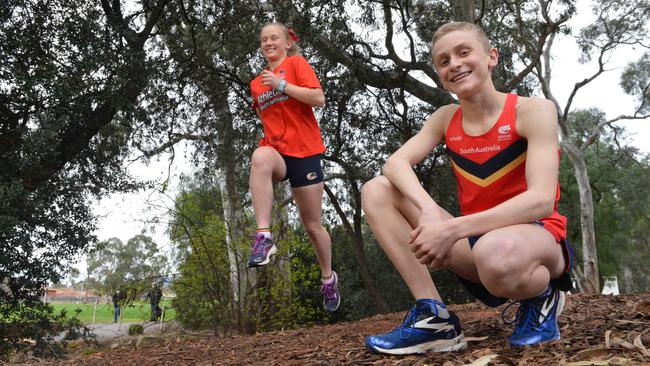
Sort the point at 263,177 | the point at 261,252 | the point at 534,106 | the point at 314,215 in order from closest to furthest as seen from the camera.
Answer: the point at 534,106
the point at 261,252
the point at 263,177
the point at 314,215

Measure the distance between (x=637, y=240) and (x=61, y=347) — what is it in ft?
94.6

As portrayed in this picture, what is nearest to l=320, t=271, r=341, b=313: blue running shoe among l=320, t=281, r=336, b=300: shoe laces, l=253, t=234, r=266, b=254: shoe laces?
l=320, t=281, r=336, b=300: shoe laces

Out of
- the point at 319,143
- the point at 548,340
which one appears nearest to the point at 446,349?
the point at 548,340

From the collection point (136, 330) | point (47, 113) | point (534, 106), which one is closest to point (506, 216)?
point (534, 106)

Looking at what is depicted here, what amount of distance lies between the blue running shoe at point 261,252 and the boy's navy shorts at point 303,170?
57 cm

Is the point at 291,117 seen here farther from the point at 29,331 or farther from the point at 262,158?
the point at 29,331

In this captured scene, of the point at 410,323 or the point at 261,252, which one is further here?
the point at 261,252

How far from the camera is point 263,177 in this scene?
157 inches

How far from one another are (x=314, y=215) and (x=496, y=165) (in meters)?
2.10

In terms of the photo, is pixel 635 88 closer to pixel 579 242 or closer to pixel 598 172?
pixel 598 172

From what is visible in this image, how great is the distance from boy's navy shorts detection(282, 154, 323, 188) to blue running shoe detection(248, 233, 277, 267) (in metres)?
0.57

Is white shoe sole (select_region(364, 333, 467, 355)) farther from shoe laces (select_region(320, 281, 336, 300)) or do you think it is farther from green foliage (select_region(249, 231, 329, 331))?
green foliage (select_region(249, 231, 329, 331))

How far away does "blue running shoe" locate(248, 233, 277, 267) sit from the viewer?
3.71 metres

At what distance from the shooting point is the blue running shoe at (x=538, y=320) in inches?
97.5
